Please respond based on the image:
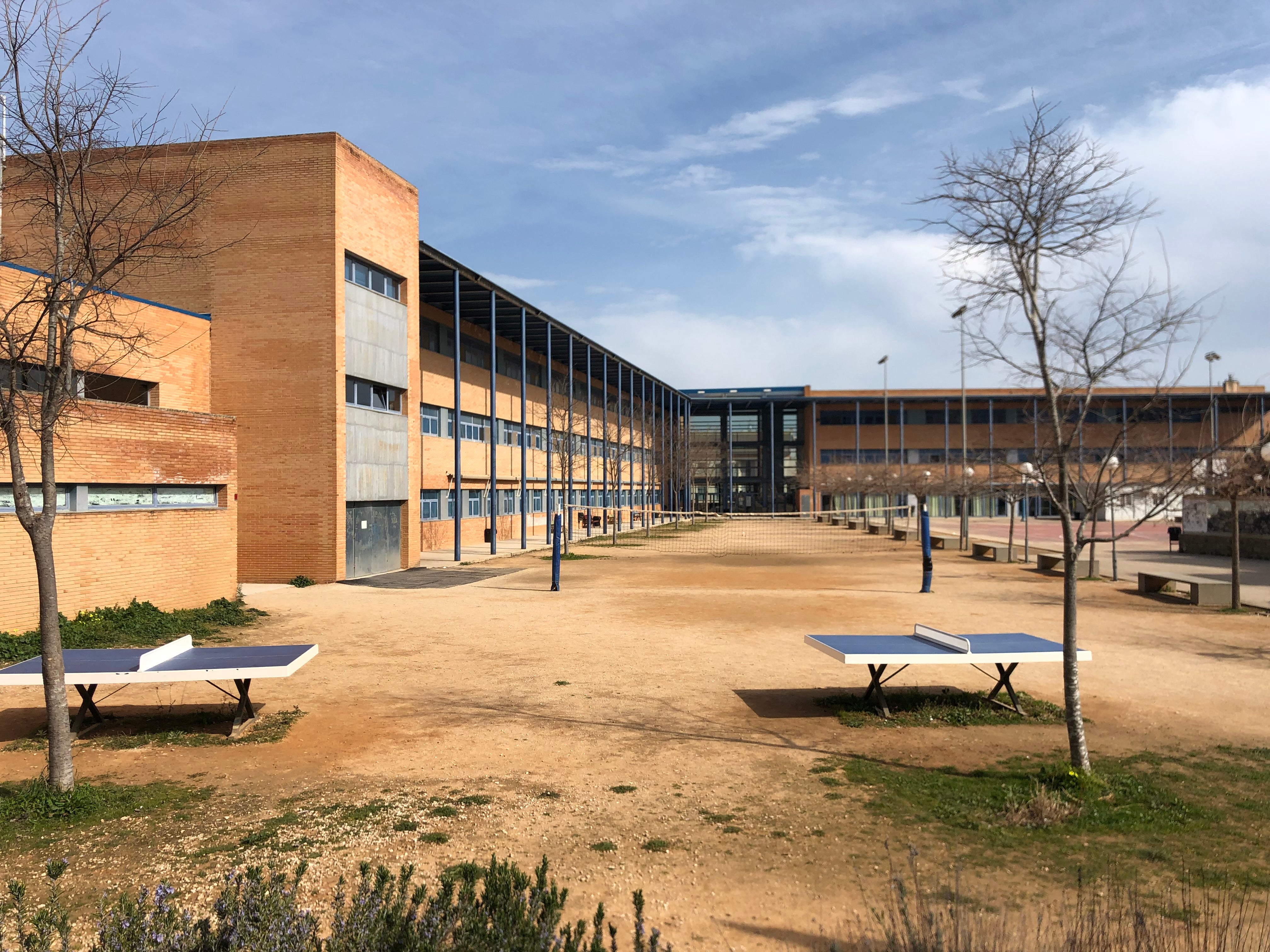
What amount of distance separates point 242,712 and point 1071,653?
8.11 meters

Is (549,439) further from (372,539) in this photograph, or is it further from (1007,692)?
(1007,692)

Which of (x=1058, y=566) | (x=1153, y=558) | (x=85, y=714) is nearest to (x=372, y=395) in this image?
(x=85, y=714)

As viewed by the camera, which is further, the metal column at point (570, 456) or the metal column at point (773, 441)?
the metal column at point (773, 441)

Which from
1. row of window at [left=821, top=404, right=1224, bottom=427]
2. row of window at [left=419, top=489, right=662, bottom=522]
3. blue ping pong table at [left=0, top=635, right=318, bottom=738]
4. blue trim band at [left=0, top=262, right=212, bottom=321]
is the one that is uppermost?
row of window at [left=821, top=404, right=1224, bottom=427]

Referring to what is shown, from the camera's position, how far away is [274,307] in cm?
2483

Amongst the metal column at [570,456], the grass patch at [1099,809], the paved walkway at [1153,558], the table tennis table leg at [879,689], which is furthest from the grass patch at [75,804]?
the metal column at [570,456]

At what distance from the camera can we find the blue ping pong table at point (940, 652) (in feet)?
32.5

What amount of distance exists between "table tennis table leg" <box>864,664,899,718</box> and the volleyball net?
2731cm

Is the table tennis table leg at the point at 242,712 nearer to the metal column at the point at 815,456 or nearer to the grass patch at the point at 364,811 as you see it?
the grass patch at the point at 364,811

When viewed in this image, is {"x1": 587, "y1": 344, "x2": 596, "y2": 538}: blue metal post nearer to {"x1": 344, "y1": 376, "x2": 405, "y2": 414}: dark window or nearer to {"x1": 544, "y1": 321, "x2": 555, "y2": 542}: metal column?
{"x1": 544, "y1": 321, "x2": 555, "y2": 542}: metal column

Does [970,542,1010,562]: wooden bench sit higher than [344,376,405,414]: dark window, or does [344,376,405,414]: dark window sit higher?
[344,376,405,414]: dark window

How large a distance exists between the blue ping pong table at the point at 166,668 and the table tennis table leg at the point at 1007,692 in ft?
25.5

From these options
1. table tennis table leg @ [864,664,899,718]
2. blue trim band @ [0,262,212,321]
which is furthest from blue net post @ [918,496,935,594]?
blue trim band @ [0,262,212,321]

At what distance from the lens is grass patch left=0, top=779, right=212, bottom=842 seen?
22.2ft
